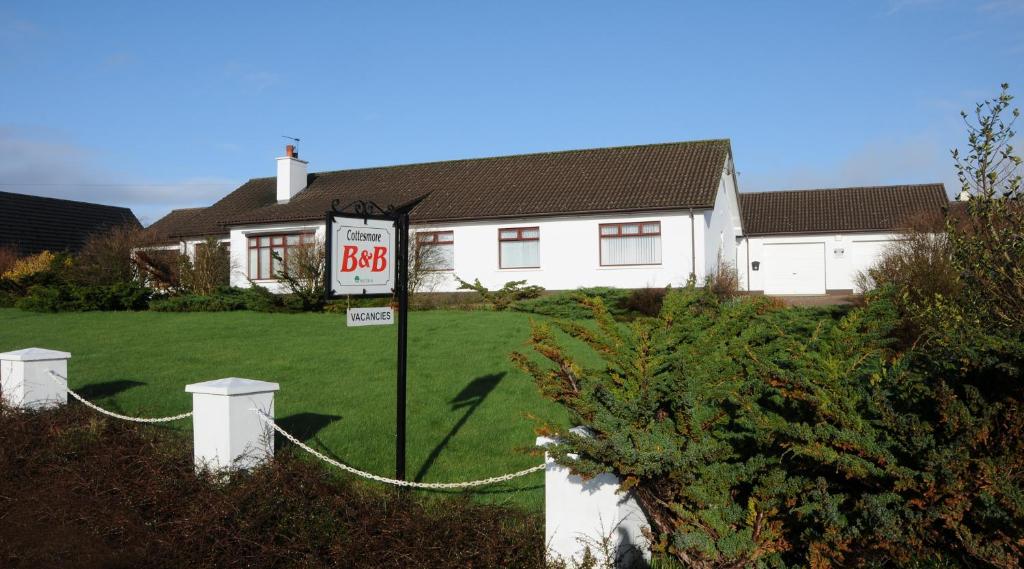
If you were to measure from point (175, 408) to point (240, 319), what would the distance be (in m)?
10.0

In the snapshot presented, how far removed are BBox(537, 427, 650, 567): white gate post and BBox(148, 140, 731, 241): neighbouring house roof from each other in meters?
21.4

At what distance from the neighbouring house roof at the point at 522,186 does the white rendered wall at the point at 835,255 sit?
7.82 metres

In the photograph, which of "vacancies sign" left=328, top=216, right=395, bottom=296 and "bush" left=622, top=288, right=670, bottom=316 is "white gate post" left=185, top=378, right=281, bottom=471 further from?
"bush" left=622, top=288, right=670, bottom=316

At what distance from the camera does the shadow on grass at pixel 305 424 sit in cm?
847

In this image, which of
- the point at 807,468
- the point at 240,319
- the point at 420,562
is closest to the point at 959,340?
the point at 807,468

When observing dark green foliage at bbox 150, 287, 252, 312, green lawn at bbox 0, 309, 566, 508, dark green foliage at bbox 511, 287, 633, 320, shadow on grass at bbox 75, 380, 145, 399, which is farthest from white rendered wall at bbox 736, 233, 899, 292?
shadow on grass at bbox 75, 380, 145, 399

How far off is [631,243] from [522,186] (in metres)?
5.37

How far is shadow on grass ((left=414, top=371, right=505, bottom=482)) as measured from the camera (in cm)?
782

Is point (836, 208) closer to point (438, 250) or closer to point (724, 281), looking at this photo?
point (724, 281)

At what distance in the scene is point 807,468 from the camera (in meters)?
4.22

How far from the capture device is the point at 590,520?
482 cm

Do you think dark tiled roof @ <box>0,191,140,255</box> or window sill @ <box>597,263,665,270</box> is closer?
window sill @ <box>597,263,665,270</box>

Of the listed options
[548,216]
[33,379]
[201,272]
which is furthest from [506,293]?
[33,379]

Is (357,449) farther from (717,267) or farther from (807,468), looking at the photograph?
(717,267)
